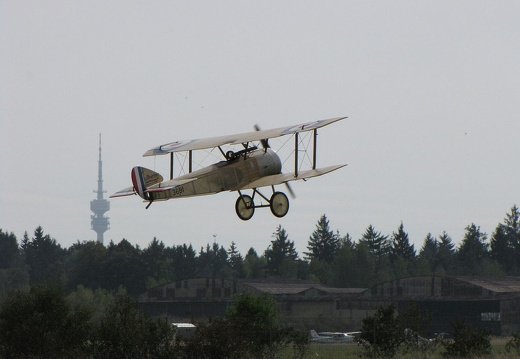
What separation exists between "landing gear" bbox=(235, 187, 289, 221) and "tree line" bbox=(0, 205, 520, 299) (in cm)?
8934

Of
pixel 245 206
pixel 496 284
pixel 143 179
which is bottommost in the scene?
pixel 496 284

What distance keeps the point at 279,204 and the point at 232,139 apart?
3.06 meters

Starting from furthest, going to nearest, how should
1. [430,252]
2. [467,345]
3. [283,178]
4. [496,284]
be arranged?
1. [430,252]
2. [496,284]
3. [467,345]
4. [283,178]

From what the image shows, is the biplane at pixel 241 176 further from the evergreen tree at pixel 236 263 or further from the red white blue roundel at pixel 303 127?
the evergreen tree at pixel 236 263

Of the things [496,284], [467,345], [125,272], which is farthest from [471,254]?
[467,345]

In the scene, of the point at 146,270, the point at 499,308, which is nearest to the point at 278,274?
the point at 146,270

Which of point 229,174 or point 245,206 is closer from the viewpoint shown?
point 229,174

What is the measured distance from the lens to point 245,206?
3547 centimetres

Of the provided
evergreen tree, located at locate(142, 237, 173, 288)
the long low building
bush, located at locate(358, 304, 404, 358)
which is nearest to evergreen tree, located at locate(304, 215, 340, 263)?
evergreen tree, located at locate(142, 237, 173, 288)

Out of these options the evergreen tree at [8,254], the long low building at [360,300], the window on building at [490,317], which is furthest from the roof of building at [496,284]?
the evergreen tree at [8,254]

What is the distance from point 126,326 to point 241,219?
567cm

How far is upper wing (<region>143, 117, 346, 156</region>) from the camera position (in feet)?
115

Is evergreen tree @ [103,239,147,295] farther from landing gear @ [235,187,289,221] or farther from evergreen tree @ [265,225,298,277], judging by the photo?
landing gear @ [235,187,289,221]

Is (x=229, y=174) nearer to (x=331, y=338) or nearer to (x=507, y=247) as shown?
(x=331, y=338)
